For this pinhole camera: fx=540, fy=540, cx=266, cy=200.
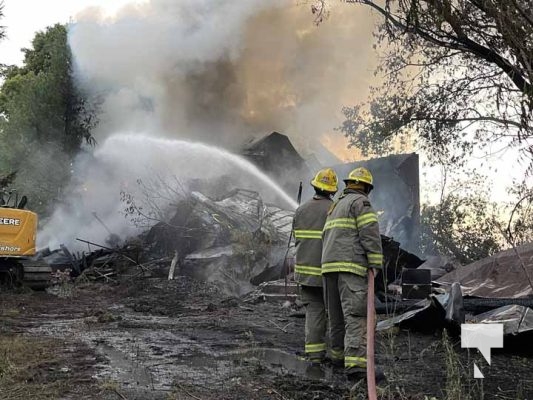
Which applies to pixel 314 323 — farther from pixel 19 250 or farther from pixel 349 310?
pixel 19 250

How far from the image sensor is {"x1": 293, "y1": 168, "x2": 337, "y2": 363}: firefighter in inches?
213

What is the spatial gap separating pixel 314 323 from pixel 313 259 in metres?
0.65

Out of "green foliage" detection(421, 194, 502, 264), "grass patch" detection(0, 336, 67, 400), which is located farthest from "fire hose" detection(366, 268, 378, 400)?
"green foliage" detection(421, 194, 502, 264)

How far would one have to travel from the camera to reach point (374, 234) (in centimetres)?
472

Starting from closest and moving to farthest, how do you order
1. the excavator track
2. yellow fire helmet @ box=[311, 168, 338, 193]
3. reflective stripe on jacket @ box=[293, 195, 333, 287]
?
reflective stripe on jacket @ box=[293, 195, 333, 287]
yellow fire helmet @ box=[311, 168, 338, 193]
the excavator track

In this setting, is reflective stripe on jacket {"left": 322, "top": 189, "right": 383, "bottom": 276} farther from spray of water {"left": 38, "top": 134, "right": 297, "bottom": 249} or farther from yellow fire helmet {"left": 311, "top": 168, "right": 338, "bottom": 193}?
spray of water {"left": 38, "top": 134, "right": 297, "bottom": 249}

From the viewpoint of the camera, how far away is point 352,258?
479 centimetres

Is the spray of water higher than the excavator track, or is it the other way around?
the spray of water

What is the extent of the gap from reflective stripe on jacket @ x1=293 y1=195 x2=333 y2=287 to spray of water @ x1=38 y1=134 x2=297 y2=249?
1031 centimetres

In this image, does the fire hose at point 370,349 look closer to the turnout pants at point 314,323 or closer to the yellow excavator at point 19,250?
the turnout pants at point 314,323

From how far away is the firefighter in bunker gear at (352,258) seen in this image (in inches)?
184

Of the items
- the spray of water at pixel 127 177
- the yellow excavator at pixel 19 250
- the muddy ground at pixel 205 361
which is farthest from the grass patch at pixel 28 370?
the spray of water at pixel 127 177

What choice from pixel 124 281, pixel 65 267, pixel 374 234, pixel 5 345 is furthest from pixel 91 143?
pixel 374 234

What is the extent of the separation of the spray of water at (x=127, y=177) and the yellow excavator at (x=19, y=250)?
4098mm
